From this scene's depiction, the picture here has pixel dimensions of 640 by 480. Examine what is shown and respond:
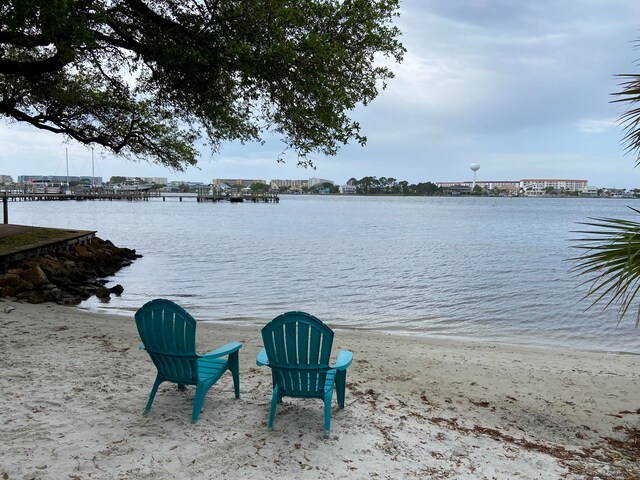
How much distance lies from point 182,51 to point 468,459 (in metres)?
7.69

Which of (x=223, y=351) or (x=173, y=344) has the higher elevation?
(x=173, y=344)

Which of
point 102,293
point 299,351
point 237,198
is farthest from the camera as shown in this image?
point 237,198

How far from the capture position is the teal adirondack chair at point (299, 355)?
4125 mm

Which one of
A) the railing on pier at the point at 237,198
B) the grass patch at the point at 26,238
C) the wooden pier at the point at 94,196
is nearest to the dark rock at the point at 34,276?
the grass patch at the point at 26,238

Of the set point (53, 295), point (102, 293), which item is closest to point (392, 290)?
point (102, 293)

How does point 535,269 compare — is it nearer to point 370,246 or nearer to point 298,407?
point 370,246

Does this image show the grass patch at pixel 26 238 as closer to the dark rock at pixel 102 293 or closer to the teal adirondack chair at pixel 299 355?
the dark rock at pixel 102 293

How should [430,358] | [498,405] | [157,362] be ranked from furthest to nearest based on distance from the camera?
[430,358] < [498,405] < [157,362]

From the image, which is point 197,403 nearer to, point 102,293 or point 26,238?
point 102,293

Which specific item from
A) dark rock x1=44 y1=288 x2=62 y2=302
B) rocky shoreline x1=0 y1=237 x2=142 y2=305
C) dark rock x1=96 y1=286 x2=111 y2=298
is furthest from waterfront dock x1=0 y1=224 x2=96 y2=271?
dark rock x1=96 y1=286 x2=111 y2=298

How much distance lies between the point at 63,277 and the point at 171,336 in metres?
11.5

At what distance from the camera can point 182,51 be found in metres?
8.79

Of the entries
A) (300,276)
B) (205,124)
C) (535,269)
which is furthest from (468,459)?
(535,269)

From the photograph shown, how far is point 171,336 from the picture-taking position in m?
4.41
